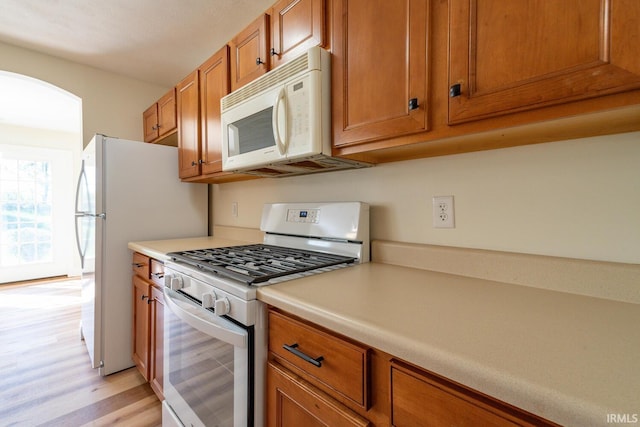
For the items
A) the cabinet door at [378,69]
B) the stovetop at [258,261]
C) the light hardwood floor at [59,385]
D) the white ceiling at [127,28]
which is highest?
the white ceiling at [127,28]

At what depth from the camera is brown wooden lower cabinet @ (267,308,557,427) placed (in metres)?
0.50

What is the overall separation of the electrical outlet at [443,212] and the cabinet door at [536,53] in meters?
0.40

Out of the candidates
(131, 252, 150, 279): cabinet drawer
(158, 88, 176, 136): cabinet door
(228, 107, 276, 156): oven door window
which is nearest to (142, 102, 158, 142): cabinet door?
(158, 88, 176, 136): cabinet door

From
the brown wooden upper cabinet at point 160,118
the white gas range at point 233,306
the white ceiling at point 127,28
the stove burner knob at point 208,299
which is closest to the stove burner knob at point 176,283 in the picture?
the white gas range at point 233,306

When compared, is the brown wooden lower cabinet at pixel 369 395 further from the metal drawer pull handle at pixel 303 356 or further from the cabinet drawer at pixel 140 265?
the cabinet drawer at pixel 140 265

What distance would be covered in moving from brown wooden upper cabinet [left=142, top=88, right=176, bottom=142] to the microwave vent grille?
3.34 feet

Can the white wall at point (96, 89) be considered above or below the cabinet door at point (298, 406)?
above

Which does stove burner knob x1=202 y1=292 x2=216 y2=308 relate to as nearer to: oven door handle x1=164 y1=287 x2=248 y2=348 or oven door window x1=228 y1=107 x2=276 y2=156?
oven door handle x1=164 y1=287 x2=248 y2=348

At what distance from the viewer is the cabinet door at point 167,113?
234cm

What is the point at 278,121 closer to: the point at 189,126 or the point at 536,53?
the point at 536,53

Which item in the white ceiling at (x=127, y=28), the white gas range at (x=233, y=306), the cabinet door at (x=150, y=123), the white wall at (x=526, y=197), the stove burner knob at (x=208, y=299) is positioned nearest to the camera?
the white wall at (x=526, y=197)

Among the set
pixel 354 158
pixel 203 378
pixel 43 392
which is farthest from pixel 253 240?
pixel 43 392

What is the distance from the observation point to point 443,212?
1155mm

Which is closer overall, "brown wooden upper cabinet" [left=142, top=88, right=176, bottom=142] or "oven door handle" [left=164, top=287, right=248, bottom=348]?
"oven door handle" [left=164, top=287, right=248, bottom=348]
